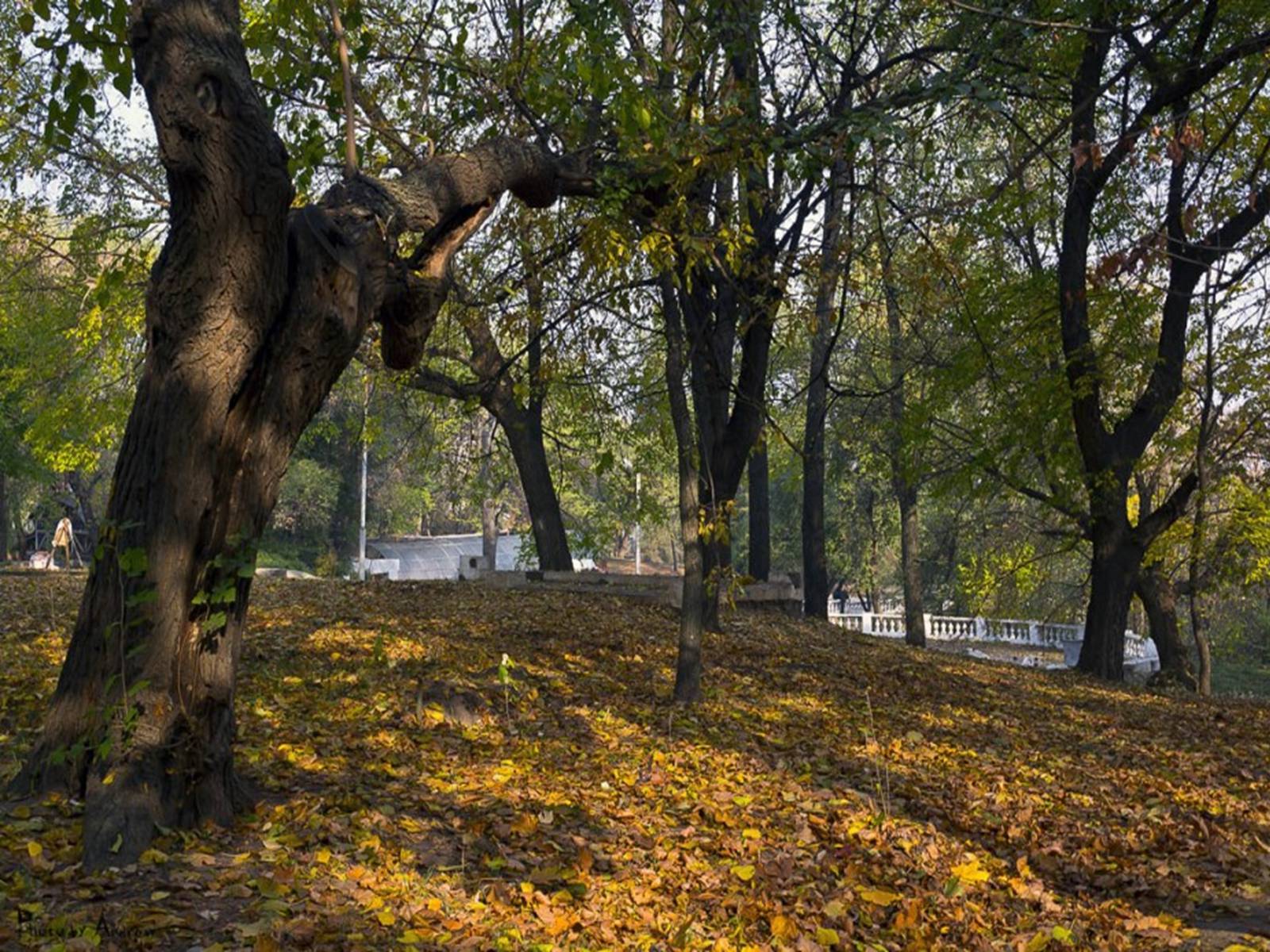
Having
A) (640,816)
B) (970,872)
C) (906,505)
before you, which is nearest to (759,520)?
(906,505)

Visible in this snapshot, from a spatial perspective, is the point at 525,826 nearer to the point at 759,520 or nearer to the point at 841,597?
the point at 759,520

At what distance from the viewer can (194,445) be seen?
17.7ft

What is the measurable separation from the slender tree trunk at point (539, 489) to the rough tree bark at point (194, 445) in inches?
449

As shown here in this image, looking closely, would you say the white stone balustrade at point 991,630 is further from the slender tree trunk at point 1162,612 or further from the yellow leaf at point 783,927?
the yellow leaf at point 783,927

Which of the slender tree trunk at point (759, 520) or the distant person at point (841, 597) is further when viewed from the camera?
the distant person at point (841, 597)

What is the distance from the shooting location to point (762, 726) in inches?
376

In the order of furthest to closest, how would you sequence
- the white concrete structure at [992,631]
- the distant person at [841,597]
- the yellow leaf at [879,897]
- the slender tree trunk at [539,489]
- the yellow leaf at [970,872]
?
1. the distant person at [841,597]
2. the white concrete structure at [992,631]
3. the slender tree trunk at [539,489]
4. the yellow leaf at [970,872]
5. the yellow leaf at [879,897]

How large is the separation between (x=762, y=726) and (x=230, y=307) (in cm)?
571

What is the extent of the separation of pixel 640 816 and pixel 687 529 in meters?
3.30

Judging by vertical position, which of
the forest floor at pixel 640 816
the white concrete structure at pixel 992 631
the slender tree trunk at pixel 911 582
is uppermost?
the slender tree trunk at pixel 911 582

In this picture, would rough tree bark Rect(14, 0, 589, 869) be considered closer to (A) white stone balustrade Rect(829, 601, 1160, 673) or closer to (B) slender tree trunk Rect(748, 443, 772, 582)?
(B) slender tree trunk Rect(748, 443, 772, 582)

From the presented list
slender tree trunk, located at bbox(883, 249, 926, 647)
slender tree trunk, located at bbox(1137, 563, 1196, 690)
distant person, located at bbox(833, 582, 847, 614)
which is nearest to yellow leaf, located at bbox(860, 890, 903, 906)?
slender tree trunk, located at bbox(883, 249, 926, 647)

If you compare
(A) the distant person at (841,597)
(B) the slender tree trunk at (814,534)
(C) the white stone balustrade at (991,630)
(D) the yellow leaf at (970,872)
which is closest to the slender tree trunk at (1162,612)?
(B) the slender tree trunk at (814,534)

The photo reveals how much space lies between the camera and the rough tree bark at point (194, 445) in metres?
5.34
